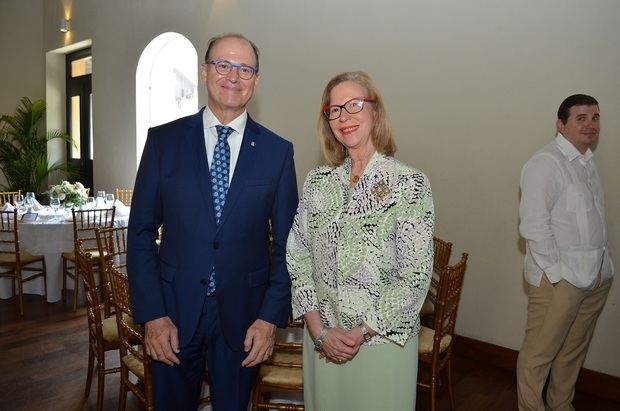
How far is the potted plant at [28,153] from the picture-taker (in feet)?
27.7

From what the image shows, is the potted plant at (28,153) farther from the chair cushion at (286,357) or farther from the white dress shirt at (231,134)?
the white dress shirt at (231,134)

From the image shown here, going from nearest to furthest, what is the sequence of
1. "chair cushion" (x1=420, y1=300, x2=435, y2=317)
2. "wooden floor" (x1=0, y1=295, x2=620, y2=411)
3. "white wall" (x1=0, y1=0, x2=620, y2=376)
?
1. "wooden floor" (x1=0, y1=295, x2=620, y2=411)
2. "white wall" (x1=0, y1=0, x2=620, y2=376)
3. "chair cushion" (x1=420, y1=300, x2=435, y2=317)

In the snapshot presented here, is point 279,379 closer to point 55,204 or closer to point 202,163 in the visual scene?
Result: point 202,163

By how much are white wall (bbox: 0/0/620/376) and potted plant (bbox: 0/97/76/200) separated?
16.7 feet

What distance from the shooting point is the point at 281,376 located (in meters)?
2.33

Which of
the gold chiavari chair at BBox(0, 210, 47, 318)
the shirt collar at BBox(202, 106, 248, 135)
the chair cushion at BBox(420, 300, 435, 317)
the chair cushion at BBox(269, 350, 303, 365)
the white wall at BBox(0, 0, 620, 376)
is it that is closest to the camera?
the shirt collar at BBox(202, 106, 248, 135)

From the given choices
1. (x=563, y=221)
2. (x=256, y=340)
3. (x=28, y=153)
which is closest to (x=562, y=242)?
(x=563, y=221)

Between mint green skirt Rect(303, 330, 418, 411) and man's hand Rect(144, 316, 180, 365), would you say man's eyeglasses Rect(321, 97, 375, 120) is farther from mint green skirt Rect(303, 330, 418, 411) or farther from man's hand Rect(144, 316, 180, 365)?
man's hand Rect(144, 316, 180, 365)

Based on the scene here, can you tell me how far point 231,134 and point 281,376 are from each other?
1161 mm

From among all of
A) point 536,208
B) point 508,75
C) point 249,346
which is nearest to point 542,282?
point 536,208

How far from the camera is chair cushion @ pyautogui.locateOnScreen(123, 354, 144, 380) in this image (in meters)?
2.43

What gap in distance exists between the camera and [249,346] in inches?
69.6

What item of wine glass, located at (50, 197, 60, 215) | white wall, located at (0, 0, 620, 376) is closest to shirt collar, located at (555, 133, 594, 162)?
white wall, located at (0, 0, 620, 376)

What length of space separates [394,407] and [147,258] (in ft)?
3.10
